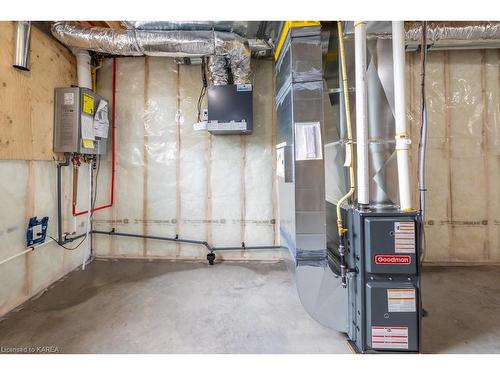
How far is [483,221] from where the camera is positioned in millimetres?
2723

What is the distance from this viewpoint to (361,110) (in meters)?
1.38

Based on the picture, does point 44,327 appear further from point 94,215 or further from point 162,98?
point 162,98

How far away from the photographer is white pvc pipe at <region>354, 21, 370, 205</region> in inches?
54.2

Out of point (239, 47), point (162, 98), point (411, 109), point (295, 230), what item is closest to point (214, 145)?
point (162, 98)

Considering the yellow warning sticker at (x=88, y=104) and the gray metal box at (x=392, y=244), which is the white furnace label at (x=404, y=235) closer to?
the gray metal box at (x=392, y=244)

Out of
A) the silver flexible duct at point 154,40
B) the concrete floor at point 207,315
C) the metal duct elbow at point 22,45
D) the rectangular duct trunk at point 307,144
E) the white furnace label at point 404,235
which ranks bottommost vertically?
the concrete floor at point 207,315

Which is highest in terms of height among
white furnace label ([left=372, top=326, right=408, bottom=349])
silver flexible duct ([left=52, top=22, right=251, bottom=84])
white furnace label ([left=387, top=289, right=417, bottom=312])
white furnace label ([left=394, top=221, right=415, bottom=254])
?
silver flexible duct ([left=52, top=22, right=251, bottom=84])

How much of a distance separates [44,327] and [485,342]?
291cm

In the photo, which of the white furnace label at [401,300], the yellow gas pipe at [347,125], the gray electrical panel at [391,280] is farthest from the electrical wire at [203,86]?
the white furnace label at [401,300]

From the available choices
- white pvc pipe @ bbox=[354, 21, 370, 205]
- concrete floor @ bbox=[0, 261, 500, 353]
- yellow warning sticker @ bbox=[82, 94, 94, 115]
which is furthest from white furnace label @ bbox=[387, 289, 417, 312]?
yellow warning sticker @ bbox=[82, 94, 94, 115]

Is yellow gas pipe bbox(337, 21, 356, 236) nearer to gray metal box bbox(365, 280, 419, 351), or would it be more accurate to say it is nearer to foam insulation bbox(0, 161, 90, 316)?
gray metal box bbox(365, 280, 419, 351)

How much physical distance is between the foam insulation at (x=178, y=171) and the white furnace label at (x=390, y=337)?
1.58 meters

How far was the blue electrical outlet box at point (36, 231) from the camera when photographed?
6.56ft

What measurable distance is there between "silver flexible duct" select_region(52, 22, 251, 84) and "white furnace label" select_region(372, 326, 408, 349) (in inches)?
95.7
